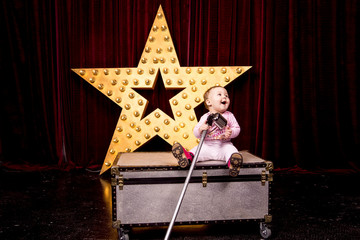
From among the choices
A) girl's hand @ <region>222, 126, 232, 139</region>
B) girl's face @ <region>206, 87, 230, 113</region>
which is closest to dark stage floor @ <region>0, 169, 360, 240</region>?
girl's hand @ <region>222, 126, 232, 139</region>

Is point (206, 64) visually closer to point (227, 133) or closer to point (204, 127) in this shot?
point (227, 133)

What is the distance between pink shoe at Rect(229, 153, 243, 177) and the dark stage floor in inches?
17.7

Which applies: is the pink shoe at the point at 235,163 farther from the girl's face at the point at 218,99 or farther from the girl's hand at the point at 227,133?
the girl's face at the point at 218,99

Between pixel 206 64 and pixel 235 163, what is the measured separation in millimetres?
2026

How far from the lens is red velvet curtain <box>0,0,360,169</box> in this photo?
11.8ft

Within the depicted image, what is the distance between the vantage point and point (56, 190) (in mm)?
2900

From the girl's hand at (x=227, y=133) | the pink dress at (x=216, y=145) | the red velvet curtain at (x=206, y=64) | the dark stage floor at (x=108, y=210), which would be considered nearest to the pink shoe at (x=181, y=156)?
the pink dress at (x=216, y=145)

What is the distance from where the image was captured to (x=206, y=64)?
363cm

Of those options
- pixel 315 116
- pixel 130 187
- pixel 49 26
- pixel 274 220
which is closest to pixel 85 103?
pixel 49 26

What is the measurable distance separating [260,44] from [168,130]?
1.62 metres

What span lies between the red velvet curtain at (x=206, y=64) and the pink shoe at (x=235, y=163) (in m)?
1.86

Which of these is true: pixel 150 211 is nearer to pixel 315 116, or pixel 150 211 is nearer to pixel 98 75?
pixel 98 75

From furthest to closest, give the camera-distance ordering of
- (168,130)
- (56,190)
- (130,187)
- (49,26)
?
(49,26)
(168,130)
(56,190)
(130,187)

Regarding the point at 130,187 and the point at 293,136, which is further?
the point at 293,136
